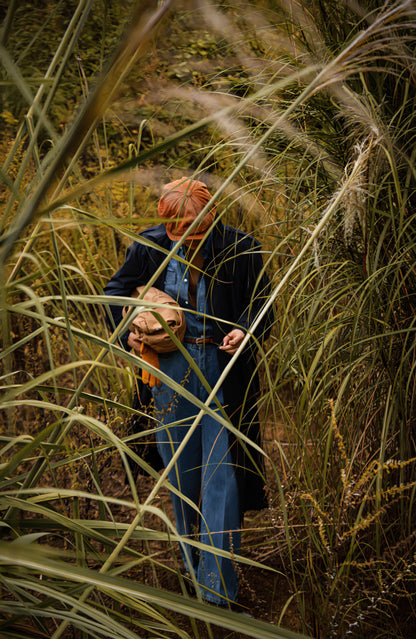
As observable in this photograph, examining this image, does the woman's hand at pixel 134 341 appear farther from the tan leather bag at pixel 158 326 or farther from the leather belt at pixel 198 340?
the leather belt at pixel 198 340

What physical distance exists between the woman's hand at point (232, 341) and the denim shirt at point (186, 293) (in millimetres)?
142

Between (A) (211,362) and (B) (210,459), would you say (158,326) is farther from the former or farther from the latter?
(B) (210,459)

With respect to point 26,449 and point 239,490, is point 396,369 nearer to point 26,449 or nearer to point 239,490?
point 239,490

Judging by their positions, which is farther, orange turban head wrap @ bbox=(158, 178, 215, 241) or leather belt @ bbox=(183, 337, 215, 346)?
leather belt @ bbox=(183, 337, 215, 346)

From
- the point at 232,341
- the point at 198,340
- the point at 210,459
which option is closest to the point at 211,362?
the point at 198,340

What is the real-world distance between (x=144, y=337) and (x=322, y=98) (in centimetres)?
104

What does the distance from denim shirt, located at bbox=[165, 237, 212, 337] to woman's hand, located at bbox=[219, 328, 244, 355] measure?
0.14m

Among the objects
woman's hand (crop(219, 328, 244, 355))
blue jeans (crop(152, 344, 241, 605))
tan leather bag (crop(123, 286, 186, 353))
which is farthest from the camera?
blue jeans (crop(152, 344, 241, 605))

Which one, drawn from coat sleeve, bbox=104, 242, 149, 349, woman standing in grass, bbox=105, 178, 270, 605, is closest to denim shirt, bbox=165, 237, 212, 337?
woman standing in grass, bbox=105, 178, 270, 605

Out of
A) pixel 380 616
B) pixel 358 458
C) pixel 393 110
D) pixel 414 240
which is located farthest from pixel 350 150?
pixel 380 616

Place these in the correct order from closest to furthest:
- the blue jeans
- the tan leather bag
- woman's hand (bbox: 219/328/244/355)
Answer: woman's hand (bbox: 219/328/244/355), the tan leather bag, the blue jeans

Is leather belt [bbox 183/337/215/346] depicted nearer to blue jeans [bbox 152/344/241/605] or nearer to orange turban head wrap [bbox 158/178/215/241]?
blue jeans [bbox 152/344/241/605]

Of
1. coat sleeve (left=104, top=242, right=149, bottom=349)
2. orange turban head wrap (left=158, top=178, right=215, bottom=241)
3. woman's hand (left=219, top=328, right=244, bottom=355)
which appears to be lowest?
woman's hand (left=219, top=328, right=244, bottom=355)

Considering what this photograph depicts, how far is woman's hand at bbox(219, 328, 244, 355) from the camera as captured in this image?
1926mm
